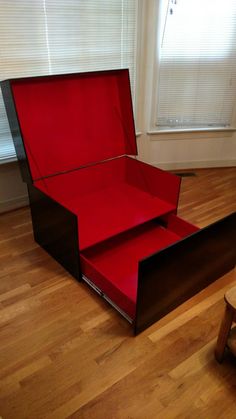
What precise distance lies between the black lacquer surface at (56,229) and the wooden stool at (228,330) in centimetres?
79

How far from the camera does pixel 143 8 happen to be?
2.48m

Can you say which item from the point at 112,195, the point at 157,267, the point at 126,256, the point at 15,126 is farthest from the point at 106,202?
the point at 157,267

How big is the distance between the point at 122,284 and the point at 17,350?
0.58 m

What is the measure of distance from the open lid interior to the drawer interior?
2.01 ft

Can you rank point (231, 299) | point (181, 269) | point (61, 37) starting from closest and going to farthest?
1. point (231, 299)
2. point (181, 269)
3. point (61, 37)

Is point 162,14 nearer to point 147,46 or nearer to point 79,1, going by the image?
point 147,46

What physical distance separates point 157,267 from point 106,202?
3.10 ft

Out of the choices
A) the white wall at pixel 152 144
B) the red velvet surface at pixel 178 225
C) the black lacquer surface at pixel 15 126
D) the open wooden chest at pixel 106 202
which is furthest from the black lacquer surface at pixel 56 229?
the red velvet surface at pixel 178 225

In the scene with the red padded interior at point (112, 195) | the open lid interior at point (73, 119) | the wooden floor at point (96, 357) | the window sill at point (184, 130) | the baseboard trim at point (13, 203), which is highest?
the open lid interior at point (73, 119)

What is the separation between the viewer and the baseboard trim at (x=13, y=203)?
2.48m

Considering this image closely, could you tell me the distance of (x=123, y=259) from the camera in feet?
6.04

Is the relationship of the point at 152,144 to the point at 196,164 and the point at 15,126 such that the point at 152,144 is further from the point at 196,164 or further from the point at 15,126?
the point at 15,126

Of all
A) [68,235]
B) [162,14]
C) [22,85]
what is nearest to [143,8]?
[162,14]

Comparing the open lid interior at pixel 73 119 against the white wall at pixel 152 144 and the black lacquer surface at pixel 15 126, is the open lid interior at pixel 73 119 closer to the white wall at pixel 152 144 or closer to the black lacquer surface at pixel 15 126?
the black lacquer surface at pixel 15 126
